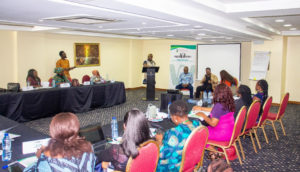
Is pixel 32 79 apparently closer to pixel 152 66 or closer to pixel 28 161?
pixel 152 66

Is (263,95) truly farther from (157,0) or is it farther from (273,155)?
(157,0)

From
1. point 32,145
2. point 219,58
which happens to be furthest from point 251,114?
point 219,58

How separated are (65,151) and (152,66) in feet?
26.3

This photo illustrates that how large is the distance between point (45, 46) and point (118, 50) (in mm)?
3516

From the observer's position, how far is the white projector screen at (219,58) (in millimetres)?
10141

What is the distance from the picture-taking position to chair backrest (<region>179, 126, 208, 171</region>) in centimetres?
246

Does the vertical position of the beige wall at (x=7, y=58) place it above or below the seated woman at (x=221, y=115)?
above

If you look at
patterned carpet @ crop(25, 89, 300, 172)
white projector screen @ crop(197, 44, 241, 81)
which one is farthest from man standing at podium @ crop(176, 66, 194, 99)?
patterned carpet @ crop(25, 89, 300, 172)

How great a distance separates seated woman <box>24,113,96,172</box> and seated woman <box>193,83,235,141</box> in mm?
1911

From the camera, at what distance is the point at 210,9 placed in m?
4.12

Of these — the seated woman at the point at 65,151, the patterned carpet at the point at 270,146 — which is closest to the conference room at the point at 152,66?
the patterned carpet at the point at 270,146

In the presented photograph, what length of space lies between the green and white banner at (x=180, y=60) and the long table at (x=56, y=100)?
364 cm

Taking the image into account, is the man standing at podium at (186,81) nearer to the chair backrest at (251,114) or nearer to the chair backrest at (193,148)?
the chair backrest at (251,114)

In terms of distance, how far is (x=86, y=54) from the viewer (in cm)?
1020
